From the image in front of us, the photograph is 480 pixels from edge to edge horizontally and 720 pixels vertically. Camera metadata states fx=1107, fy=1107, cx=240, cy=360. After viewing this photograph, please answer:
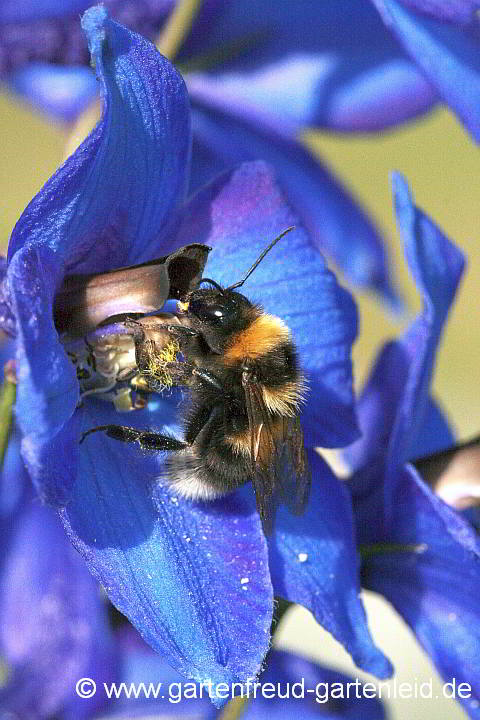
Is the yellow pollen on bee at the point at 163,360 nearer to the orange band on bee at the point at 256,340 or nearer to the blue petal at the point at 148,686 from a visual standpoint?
the orange band on bee at the point at 256,340

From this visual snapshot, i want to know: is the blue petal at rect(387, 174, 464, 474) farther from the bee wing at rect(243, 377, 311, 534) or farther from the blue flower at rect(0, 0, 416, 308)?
the blue flower at rect(0, 0, 416, 308)

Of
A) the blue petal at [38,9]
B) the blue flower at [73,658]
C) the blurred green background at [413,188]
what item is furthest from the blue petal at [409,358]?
the blurred green background at [413,188]

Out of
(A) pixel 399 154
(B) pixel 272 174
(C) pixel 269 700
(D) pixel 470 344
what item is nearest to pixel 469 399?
(D) pixel 470 344

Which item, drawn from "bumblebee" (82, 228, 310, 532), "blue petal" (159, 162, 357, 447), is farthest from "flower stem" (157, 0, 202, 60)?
"bumblebee" (82, 228, 310, 532)

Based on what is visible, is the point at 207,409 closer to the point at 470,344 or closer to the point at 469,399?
the point at 469,399

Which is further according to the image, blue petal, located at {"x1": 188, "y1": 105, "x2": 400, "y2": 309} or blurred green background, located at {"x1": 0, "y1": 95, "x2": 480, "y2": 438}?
blurred green background, located at {"x1": 0, "y1": 95, "x2": 480, "y2": 438}

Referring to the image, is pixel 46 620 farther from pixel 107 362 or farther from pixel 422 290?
A: pixel 422 290

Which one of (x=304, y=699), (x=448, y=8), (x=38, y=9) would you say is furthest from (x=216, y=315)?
(x=38, y=9)
